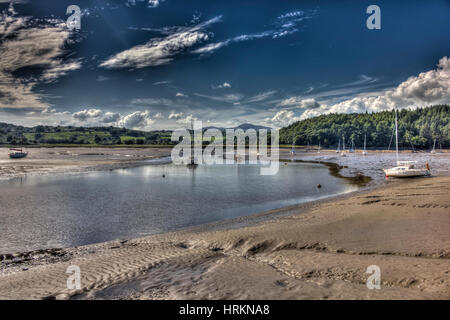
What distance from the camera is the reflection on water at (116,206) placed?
50.2ft

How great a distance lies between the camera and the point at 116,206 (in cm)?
2219

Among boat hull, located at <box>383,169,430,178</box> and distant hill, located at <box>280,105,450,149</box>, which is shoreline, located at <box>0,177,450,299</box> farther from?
distant hill, located at <box>280,105,450,149</box>

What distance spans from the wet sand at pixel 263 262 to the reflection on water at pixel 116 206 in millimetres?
2308

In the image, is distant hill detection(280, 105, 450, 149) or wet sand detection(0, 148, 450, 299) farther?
distant hill detection(280, 105, 450, 149)

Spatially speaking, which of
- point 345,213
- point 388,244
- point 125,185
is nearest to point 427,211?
point 345,213

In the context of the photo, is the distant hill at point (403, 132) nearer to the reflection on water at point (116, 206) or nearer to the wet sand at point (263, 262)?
the reflection on water at point (116, 206)

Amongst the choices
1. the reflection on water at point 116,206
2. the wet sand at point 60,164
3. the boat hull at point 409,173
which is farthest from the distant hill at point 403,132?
the reflection on water at point 116,206

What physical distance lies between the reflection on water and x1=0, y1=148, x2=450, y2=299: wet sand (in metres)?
Result: 2.31

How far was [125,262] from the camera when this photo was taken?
34.2ft

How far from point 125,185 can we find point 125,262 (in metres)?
24.2

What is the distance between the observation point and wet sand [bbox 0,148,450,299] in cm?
752

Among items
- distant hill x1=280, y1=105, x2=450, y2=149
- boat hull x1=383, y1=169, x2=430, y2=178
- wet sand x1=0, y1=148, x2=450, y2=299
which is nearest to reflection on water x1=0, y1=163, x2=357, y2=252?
wet sand x1=0, y1=148, x2=450, y2=299

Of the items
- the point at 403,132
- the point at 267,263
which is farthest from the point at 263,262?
the point at 403,132
